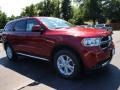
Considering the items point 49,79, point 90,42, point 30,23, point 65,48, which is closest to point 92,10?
point 30,23

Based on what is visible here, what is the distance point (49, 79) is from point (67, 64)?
69 centimetres

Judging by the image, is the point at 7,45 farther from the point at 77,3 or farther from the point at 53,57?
the point at 77,3

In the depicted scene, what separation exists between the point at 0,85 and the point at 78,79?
2.08 meters

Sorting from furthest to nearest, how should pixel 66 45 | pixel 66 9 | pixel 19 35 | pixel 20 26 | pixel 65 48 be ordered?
pixel 66 9 < pixel 20 26 < pixel 19 35 < pixel 65 48 < pixel 66 45

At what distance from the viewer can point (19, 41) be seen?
28.0ft

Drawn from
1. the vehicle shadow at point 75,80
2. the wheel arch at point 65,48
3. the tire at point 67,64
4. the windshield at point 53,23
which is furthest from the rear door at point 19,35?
the tire at point 67,64

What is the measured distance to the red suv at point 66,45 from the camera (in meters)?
6.08

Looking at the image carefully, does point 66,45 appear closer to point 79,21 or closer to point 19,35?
point 19,35

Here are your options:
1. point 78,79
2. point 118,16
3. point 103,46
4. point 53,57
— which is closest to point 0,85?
point 53,57

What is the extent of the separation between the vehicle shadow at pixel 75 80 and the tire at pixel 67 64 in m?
0.17

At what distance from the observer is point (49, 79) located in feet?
22.4

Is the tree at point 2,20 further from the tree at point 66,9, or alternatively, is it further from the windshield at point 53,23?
the windshield at point 53,23

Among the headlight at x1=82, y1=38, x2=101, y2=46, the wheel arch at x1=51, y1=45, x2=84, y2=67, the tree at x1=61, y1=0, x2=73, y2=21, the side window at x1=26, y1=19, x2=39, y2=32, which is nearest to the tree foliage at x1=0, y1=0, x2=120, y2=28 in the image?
the tree at x1=61, y1=0, x2=73, y2=21

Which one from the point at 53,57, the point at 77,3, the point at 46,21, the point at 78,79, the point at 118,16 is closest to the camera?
the point at 78,79
